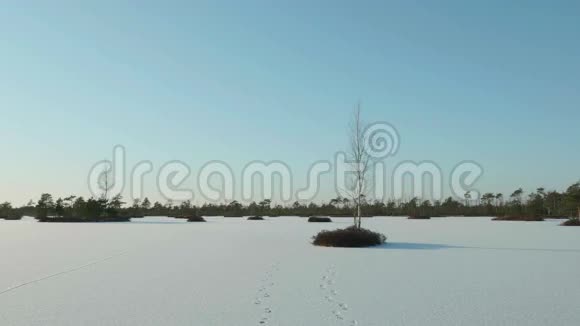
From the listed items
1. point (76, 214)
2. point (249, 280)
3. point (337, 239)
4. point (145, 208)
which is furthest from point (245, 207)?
point (249, 280)

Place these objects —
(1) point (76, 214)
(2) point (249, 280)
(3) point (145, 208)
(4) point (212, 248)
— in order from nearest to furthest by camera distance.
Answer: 1. (2) point (249, 280)
2. (4) point (212, 248)
3. (1) point (76, 214)
4. (3) point (145, 208)

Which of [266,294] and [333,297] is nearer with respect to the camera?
[333,297]

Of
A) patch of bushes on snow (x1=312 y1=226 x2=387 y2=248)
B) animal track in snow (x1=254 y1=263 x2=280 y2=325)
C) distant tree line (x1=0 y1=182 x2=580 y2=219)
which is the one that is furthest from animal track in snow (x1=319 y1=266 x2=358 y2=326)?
distant tree line (x1=0 y1=182 x2=580 y2=219)

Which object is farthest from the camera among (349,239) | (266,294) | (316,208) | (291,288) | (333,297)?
(316,208)

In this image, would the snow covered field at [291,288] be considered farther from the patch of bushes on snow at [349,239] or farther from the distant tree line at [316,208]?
the distant tree line at [316,208]

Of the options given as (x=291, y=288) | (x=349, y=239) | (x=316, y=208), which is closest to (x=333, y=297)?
(x=291, y=288)

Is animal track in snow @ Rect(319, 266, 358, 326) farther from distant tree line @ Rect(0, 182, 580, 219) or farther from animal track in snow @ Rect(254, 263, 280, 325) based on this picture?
distant tree line @ Rect(0, 182, 580, 219)

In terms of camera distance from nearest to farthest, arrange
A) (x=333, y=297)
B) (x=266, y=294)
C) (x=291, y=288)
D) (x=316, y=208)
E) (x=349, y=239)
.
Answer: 1. (x=333, y=297)
2. (x=266, y=294)
3. (x=291, y=288)
4. (x=349, y=239)
5. (x=316, y=208)

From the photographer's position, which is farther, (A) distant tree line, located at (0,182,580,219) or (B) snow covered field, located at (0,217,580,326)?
(A) distant tree line, located at (0,182,580,219)

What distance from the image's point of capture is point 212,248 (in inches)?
606

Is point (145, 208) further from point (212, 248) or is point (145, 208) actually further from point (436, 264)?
point (436, 264)

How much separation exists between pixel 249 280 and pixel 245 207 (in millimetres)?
86592

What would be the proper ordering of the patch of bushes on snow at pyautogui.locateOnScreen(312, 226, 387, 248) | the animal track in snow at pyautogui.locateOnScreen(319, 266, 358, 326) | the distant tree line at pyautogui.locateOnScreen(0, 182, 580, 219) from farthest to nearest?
the distant tree line at pyautogui.locateOnScreen(0, 182, 580, 219)
the patch of bushes on snow at pyautogui.locateOnScreen(312, 226, 387, 248)
the animal track in snow at pyautogui.locateOnScreen(319, 266, 358, 326)

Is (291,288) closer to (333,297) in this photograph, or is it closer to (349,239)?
(333,297)
